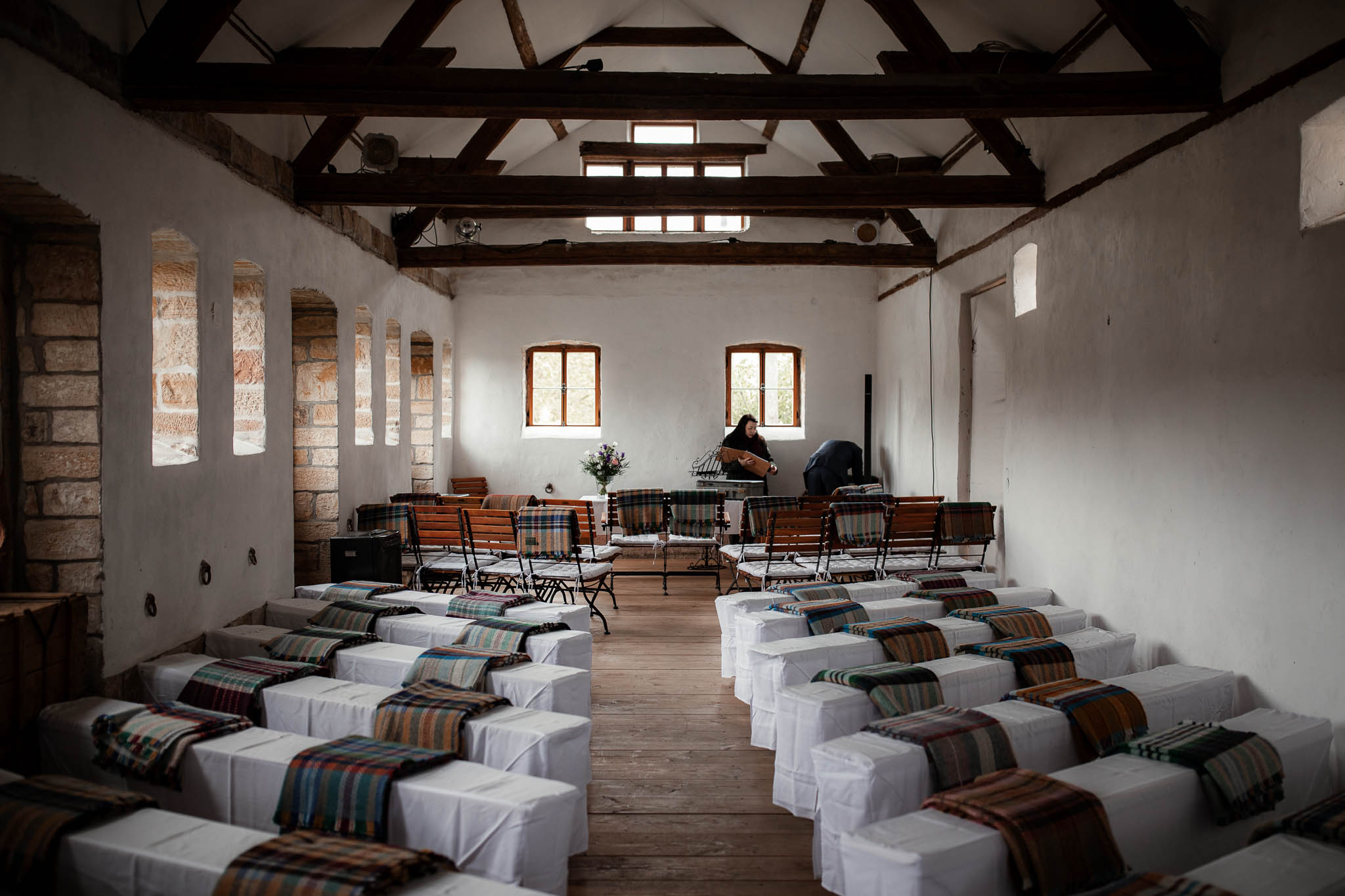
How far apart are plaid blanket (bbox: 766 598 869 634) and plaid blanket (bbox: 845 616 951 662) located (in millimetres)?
267

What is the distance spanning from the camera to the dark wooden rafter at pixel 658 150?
10852mm

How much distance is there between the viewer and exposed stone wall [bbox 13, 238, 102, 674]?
3.99 meters

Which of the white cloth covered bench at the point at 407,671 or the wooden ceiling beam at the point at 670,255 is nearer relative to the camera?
the white cloth covered bench at the point at 407,671

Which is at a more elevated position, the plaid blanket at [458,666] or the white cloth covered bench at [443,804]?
the plaid blanket at [458,666]

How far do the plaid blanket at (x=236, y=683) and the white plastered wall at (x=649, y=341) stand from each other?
24.4 feet

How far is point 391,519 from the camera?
7.11m

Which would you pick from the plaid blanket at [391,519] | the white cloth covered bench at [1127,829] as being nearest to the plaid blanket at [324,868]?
the white cloth covered bench at [1127,829]

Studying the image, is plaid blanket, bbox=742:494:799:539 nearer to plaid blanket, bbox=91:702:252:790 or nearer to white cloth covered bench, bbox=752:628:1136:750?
white cloth covered bench, bbox=752:628:1136:750

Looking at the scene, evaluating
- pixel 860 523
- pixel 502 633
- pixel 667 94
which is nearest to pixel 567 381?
pixel 860 523

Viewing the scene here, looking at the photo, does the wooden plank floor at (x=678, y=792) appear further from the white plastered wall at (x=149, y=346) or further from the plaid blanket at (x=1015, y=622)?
the white plastered wall at (x=149, y=346)

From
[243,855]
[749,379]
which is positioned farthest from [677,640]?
[749,379]

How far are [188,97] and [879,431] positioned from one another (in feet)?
28.3

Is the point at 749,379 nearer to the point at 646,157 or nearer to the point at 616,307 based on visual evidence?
the point at 616,307

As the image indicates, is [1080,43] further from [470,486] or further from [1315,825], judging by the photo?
[470,486]
